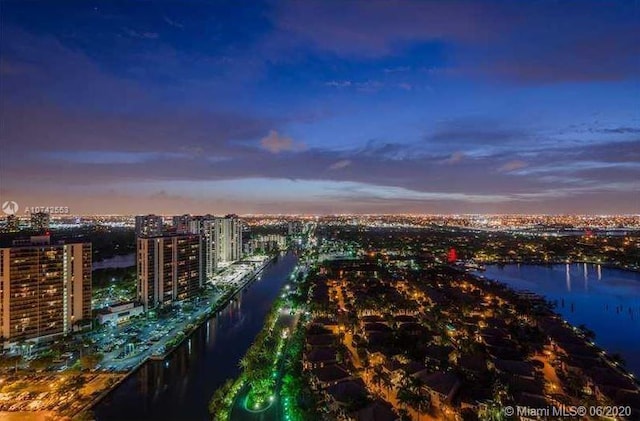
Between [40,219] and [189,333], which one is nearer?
[189,333]

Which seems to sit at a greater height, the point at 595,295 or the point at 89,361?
the point at 89,361

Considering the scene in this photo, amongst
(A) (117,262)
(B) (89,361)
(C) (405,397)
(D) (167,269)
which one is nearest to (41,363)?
(B) (89,361)

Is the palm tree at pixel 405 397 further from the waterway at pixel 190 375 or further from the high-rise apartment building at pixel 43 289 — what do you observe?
the high-rise apartment building at pixel 43 289

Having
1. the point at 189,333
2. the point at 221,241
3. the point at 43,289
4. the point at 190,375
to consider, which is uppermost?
the point at 221,241

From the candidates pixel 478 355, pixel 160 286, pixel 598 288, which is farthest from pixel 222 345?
pixel 598 288

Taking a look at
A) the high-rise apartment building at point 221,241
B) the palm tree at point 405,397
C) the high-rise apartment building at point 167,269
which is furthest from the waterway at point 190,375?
the high-rise apartment building at point 221,241

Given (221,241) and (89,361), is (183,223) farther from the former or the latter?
(89,361)
